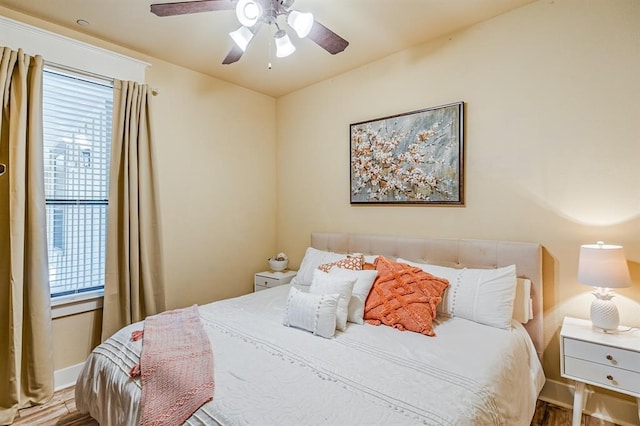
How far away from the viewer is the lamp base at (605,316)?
179 centimetres

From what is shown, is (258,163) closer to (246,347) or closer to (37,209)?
(37,209)

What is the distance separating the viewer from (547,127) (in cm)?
217

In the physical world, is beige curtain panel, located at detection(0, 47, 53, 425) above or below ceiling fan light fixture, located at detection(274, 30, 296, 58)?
below

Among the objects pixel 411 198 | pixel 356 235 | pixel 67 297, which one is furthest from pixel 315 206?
pixel 67 297

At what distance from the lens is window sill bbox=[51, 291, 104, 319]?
2.39 metres

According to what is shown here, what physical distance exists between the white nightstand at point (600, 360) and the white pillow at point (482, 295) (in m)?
0.32

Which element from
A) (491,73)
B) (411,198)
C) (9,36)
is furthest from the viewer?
(411,198)

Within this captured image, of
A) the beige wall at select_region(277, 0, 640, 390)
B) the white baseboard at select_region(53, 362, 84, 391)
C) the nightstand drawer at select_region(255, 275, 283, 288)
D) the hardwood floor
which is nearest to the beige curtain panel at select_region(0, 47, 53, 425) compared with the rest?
the hardwood floor

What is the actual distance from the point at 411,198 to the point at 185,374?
2.11 m

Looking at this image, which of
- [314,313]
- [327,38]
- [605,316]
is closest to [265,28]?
[327,38]

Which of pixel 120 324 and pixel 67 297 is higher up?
pixel 67 297

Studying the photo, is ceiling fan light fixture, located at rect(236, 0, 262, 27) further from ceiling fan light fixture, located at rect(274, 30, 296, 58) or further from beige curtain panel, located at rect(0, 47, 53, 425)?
beige curtain panel, located at rect(0, 47, 53, 425)

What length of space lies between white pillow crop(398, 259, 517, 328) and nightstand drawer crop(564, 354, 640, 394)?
36 centimetres

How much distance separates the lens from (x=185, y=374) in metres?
1.36
